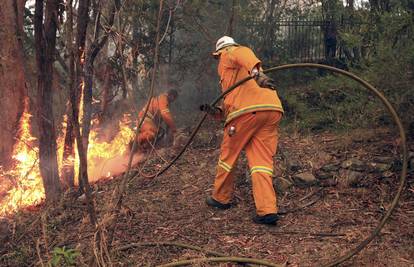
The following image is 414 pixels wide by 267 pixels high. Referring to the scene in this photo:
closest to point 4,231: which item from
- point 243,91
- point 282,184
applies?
point 243,91

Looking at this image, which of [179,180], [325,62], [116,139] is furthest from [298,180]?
[325,62]

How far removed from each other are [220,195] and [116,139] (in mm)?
4021

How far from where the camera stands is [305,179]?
16.4 ft

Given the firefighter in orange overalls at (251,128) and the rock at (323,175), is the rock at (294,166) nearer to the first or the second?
the rock at (323,175)

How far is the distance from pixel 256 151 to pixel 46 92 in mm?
2709

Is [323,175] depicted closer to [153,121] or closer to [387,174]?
[387,174]

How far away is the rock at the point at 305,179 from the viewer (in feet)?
16.3

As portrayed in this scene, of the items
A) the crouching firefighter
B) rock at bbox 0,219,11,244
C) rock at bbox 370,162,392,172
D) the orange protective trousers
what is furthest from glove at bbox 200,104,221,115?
the crouching firefighter

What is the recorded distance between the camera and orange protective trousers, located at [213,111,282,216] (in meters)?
4.20

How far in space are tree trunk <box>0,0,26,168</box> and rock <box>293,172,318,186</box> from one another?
3.62 meters

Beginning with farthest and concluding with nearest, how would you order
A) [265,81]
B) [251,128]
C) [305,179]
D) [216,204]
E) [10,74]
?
1. [10,74]
2. [305,179]
3. [216,204]
4. [251,128]
5. [265,81]

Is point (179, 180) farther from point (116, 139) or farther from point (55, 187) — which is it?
point (116, 139)

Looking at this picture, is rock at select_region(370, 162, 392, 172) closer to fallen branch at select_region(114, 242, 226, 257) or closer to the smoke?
fallen branch at select_region(114, 242, 226, 257)

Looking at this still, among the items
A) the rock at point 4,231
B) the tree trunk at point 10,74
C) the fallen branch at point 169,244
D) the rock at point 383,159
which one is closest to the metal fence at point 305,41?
the rock at point 383,159
